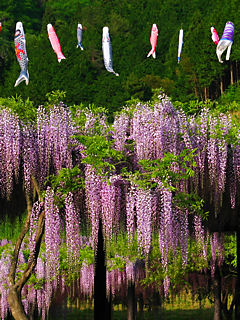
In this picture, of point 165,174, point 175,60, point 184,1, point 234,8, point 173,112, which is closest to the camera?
point 165,174

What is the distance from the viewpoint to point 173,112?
11.4m

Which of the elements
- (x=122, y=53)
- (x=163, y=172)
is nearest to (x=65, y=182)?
(x=163, y=172)

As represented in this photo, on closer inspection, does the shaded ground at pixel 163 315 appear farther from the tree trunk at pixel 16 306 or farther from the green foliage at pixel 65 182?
the green foliage at pixel 65 182

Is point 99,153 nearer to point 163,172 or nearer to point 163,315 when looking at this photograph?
point 163,172

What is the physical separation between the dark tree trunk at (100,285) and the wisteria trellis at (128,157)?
0.45 meters

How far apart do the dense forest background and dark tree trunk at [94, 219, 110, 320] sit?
50.0 m

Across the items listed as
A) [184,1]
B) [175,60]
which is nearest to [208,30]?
[175,60]

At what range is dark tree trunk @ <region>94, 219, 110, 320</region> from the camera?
11.6 meters

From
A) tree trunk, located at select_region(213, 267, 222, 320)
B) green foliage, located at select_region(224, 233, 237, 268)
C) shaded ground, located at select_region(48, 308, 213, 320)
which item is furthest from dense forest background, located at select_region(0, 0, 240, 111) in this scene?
tree trunk, located at select_region(213, 267, 222, 320)

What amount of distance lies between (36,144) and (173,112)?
98.8 inches

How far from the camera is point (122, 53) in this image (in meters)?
93.2

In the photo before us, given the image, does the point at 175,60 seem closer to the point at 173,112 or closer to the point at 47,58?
the point at 47,58

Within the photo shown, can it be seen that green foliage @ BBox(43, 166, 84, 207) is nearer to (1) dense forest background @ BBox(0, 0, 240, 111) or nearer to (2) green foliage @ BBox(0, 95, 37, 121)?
(2) green foliage @ BBox(0, 95, 37, 121)

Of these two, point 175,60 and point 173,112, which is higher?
point 175,60
